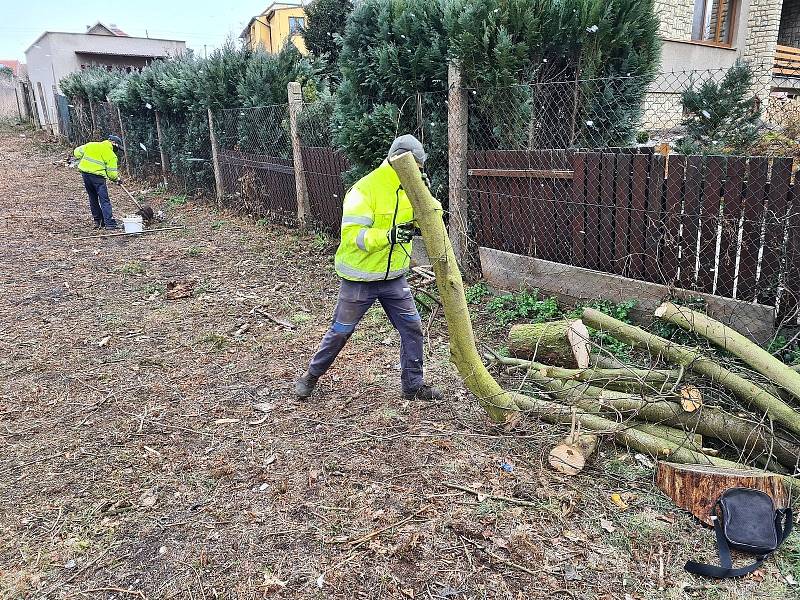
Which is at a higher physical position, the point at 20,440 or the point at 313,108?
the point at 313,108

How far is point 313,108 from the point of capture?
8.95 meters

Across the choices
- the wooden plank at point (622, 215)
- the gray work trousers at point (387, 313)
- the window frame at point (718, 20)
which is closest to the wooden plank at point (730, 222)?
the wooden plank at point (622, 215)

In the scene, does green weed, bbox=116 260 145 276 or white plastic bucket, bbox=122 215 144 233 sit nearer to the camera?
green weed, bbox=116 260 145 276

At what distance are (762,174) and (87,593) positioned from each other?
4.90m

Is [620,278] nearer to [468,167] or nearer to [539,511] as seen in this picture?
[468,167]

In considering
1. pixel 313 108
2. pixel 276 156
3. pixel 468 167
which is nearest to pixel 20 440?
pixel 468 167

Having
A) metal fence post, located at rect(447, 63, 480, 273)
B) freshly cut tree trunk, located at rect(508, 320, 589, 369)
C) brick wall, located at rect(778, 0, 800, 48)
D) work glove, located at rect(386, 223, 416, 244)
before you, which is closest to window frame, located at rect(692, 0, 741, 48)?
brick wall, located at rect(778, 0, 800, 48)

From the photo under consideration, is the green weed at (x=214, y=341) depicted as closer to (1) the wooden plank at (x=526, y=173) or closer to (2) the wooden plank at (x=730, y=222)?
(1) the wooden plank at (x=526, y=173)

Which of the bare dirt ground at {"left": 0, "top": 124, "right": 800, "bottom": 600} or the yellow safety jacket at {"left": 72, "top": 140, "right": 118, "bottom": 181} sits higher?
the yellow safety jacket at {"left": 72, "top": 140, "right": 118, "bottom": 181}

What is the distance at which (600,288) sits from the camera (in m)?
5.33

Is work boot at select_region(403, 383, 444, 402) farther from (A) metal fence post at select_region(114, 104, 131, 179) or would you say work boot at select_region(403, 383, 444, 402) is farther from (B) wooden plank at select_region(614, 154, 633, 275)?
(A) metal fence post at select_region(114, 104, 131, 179)

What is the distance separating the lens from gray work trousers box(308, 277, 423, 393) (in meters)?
4.09

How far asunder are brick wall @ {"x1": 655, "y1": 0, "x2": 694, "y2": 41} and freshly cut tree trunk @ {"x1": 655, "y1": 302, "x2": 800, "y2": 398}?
1045cm

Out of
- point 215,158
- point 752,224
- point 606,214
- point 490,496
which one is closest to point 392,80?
point 606,214
